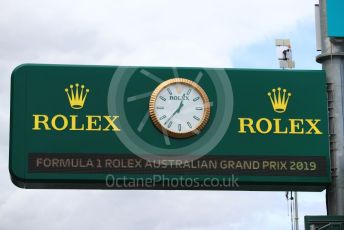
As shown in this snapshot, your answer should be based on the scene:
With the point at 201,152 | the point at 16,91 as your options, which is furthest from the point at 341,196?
the point at 16,91

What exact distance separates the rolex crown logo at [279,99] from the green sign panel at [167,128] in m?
0.02

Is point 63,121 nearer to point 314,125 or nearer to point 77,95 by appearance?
point 77,95

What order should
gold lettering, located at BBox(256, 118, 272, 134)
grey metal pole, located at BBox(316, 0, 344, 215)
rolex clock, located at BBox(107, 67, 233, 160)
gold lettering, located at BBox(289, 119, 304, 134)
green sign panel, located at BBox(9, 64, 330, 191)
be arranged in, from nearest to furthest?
1. green sign panel, located at BBox(9, 64, 330, 191)
2. rolex clock, located at BBox(107, 67, 233, 160)
3. grey metal pole, located at BBox(316, 0, 344, 215)
4. gold lettering, located at BBox(256, 118, 272, 134)
5. gold lettering, located at BBox(289, 119, 304, 134)

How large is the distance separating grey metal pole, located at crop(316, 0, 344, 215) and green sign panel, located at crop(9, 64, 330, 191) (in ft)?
0.57

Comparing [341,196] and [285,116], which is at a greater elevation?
[285,116]

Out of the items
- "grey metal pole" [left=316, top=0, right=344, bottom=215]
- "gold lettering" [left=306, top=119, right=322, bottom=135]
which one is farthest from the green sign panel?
"grey metal pole" [left=316, top=0, right=344, bottom=215]

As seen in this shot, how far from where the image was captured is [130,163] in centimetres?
1947

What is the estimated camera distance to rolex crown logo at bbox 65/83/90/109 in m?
19.8

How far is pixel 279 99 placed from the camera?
2025 cm

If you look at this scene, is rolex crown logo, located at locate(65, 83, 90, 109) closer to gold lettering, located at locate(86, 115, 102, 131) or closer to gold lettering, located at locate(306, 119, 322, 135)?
gold lettering, located at locate(86, 115, 102, 131)

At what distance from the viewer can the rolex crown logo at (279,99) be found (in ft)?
66.2

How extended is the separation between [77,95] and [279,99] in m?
4.35

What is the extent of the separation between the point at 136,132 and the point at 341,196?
14.8 ft

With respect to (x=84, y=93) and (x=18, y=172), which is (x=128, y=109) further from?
(x=18, y=172)
